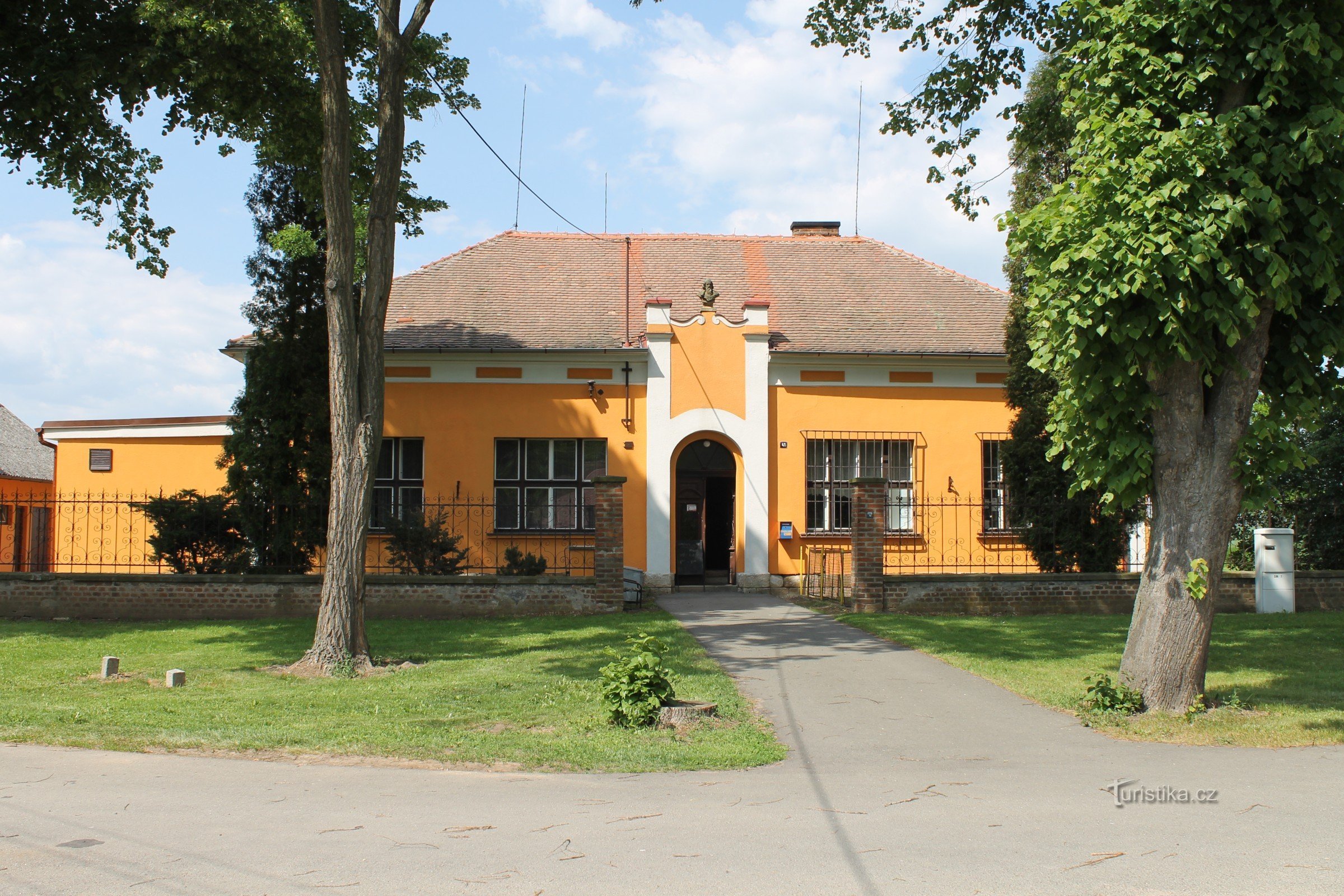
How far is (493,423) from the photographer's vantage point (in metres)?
18.9

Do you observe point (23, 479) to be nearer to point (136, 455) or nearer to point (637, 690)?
point (136, 455)

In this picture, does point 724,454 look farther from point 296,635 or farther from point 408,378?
point 296,635

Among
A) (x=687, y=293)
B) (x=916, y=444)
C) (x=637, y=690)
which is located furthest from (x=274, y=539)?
(x=916, y=444)

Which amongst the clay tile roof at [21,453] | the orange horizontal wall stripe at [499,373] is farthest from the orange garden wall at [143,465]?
the clay tile roof at [21,453]

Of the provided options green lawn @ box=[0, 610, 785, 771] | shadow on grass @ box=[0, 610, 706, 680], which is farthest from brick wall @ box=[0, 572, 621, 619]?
green lawn @ box=[0, 610, 785, 771]

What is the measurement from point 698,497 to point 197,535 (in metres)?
8.69

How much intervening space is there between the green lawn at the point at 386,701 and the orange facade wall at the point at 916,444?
605 cm

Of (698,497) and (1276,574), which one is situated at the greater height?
(698,497)

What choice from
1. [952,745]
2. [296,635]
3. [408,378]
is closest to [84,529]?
[408,378]

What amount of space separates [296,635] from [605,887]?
9690 mm

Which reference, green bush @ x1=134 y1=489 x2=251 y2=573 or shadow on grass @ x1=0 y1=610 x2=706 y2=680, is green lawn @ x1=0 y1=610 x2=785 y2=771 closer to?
shadow on grass @ x1=0 y1=610 x2=706 y2=680

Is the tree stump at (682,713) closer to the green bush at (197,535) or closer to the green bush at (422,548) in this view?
the green bush at (422,548)

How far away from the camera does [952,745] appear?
766 cm

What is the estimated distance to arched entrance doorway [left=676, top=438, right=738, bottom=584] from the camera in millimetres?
19234
